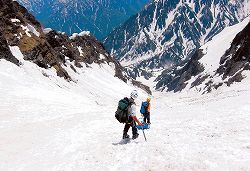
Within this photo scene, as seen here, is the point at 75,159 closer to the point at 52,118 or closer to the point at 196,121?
the point at 196,121

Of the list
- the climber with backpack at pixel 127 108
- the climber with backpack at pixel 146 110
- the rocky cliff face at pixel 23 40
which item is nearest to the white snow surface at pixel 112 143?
the climber with backpack at pixel 146 110

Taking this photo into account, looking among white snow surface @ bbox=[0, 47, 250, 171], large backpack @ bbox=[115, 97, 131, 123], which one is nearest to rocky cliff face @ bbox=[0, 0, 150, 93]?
white snow surface @ bbox=[0, 47, 250, 171]

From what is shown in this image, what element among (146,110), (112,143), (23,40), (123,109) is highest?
(23,40)

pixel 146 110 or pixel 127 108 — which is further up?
pixel 146 110

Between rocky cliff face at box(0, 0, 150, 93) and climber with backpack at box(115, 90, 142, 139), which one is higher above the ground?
rocky cliff face at box(0, 0, 150, 93)

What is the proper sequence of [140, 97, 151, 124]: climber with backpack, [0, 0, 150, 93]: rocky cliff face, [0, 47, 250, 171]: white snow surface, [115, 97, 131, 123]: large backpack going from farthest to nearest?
1. [0, 0, 150, 93]: rocky cliff face
2. [140, 97, 151, 124]: climber with backpack
3. [115, 97, 131, 123]: large backpack
4. [0, 47, 250, 171]: white snow surface

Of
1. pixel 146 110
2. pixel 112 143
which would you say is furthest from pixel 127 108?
pixel 146 110

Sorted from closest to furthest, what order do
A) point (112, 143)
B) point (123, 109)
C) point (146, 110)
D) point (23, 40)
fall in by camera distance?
point (123, 109) < point (112, 143) < point (146, 110) < point (23, 40)

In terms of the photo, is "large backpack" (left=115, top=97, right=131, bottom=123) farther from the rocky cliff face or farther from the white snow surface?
the rocky cliff face

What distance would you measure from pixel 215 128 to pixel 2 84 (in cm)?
3086

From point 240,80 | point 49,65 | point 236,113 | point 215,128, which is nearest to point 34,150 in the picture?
point 215,128

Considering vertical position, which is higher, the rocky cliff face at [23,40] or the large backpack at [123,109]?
the rocky cliff face at [23,40]

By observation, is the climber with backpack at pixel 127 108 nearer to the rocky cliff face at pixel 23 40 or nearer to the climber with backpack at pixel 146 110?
the climber with backpack at pixel 146 110

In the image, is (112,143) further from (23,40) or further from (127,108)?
(23,40)
